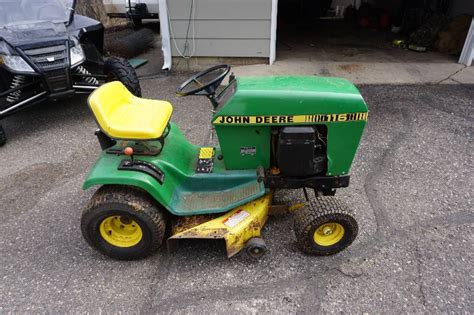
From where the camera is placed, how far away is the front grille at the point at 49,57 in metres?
4.00

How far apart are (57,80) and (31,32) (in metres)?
0.75

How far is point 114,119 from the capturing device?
240 centimetres

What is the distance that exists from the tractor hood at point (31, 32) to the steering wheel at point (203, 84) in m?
2.66

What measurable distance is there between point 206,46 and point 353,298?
508 centimetres

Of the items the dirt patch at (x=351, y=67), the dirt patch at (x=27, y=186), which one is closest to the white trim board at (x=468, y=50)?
the dirt patch at (x=351, y=67)

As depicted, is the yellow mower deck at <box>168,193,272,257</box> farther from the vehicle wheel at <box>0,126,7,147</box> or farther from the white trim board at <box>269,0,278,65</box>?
the white trim board at <box>269,0,278,65</box>

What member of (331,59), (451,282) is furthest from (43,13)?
(451,282)

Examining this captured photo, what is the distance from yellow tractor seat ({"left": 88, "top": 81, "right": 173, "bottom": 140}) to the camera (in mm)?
2307

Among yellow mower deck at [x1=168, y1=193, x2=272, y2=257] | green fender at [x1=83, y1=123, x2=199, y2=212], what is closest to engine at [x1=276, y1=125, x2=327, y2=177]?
yellow mower deck at [x1=168, y1=193, x2=272, y2=257]

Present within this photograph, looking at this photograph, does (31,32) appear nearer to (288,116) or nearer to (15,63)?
(15,63)

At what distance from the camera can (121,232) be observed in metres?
2.52

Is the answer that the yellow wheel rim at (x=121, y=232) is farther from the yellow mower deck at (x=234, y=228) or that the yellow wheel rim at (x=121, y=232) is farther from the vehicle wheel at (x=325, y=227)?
the vehicle wheel at (x=325, y=227)

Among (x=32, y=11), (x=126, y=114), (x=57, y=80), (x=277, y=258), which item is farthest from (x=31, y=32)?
(x=277, y=258)

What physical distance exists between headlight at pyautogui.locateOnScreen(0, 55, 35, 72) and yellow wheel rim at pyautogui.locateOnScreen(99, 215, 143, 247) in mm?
2563
